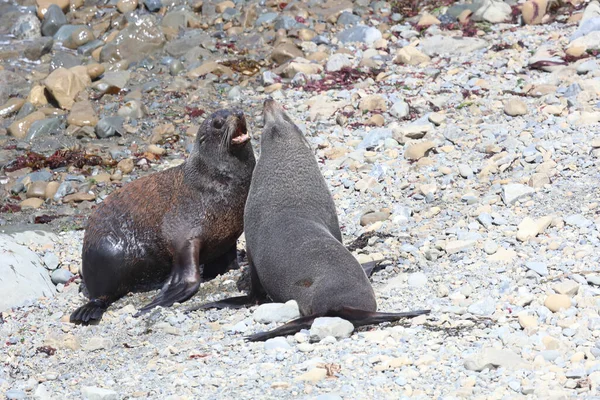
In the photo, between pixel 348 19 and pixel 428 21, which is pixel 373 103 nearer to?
pixel 428 21

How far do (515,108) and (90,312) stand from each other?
4.70 m

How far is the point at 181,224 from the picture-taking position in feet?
25.1

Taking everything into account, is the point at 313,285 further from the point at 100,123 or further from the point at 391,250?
the point at 100,123

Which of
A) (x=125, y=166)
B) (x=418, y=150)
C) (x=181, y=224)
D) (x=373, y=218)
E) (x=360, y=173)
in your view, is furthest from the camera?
(x=125, y=166)

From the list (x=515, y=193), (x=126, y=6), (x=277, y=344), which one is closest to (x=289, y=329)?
(x=277, y=344)

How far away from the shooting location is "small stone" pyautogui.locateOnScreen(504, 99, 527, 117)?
9.15 metres

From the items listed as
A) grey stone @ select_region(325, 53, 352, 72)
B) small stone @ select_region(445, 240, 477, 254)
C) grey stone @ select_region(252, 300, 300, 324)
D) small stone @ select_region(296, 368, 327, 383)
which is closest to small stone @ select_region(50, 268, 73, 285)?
grey stone @ select_region(252, 300, 300, 324)

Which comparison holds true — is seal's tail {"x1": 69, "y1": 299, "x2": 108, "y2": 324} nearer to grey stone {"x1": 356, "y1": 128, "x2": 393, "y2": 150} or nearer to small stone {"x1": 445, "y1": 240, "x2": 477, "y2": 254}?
small stone {"x1": 445, "y1": 240, "x2": 477, "y2": 254}

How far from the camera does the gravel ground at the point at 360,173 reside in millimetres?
5000

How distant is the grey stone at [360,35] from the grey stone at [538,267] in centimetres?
732

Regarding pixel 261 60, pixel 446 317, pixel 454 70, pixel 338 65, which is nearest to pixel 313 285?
pixel 446 317

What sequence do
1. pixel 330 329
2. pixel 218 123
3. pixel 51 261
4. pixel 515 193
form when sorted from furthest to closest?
pixel 51 261
pixel 218 123
pixel 515 193
pixel 330 329

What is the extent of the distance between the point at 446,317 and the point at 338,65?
23.1 ft

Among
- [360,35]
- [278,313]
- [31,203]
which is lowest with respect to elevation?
[31,203]
